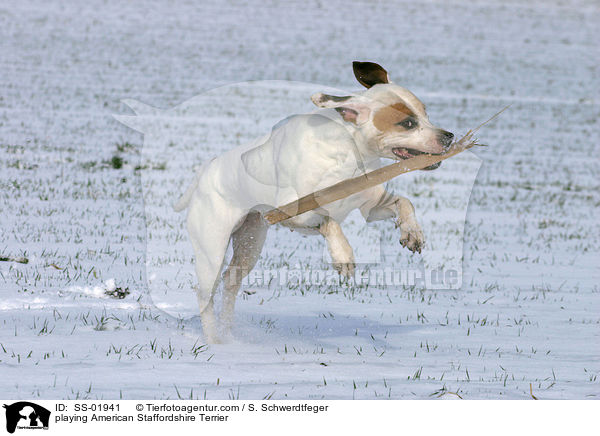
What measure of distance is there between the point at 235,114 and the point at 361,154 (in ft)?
43.6

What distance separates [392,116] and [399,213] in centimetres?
56

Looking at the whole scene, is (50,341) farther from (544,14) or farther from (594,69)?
(544,14)

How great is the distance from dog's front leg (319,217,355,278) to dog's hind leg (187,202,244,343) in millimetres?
692

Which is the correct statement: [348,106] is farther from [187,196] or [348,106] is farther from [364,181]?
[187,196]

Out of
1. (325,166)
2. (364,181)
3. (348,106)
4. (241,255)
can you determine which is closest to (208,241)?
(241,255)

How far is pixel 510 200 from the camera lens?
39.8 ft

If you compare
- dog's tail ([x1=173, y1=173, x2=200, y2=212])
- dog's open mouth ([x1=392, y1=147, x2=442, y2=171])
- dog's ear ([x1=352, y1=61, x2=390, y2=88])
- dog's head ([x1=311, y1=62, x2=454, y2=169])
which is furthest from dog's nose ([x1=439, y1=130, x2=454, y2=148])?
dog's tail ([x1=173, y1=173, x2=200, y2=212])

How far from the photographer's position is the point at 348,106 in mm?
4621

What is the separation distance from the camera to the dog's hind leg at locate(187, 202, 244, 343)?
519 cm

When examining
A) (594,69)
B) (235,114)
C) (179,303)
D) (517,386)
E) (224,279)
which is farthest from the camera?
(594,69)

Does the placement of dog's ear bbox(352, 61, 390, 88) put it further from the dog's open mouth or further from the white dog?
the dog's open mouth

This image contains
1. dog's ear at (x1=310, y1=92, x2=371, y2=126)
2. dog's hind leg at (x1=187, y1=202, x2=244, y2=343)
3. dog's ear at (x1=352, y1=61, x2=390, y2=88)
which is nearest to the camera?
dog's ear at (x1=310, y1=92, x2=371, y2=126)
